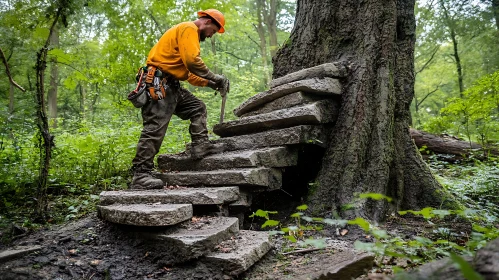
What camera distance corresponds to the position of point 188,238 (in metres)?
2.66

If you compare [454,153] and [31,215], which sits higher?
[454,153]

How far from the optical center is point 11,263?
2539mm

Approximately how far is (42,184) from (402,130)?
14.6 ft

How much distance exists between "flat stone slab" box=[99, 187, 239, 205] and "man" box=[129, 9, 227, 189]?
0.45 meters

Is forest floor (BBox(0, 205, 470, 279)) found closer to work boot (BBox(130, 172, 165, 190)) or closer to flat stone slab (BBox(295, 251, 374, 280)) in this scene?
Result: flat stone slab (BBox(295, 251, 374, 280))

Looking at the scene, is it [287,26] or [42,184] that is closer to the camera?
[42,184]

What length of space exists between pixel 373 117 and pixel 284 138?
3.77 feet

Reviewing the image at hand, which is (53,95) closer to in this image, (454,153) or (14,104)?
(14,104)

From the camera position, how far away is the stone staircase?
9.02 feet

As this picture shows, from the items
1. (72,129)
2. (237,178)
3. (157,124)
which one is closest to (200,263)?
(237,178)

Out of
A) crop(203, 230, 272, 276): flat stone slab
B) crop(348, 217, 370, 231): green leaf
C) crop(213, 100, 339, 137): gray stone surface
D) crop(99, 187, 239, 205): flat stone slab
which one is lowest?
crop(203, 230, 272, 276): flat stone slab

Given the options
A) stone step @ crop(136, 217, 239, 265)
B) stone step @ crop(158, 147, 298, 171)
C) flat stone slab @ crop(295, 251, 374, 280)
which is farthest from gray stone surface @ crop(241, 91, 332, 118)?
flat stone slab @ crop(295, 251, 374, 280)

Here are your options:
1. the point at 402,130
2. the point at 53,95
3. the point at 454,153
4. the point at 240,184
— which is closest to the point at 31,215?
the point at 240,184

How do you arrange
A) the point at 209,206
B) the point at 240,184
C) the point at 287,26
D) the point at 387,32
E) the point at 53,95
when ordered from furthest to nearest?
the point at 287,26 < the point at 53,95 < the point at 387,32 < the point at 240,184 < the point at 209,206
